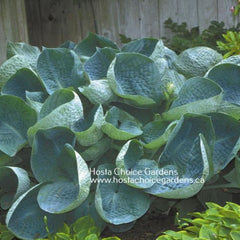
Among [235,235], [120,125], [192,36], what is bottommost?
[192,36]

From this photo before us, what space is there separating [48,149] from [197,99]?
42cm

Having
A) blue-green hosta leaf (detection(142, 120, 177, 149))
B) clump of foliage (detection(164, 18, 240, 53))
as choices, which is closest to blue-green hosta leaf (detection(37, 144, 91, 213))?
blue-green hosta leaf (detection(142, 120, 177, 149))

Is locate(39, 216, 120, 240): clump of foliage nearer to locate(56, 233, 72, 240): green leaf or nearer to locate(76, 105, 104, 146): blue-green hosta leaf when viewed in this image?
locate(56, 233, 72, 240): green leaf

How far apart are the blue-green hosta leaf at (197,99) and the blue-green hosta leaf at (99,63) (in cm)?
25

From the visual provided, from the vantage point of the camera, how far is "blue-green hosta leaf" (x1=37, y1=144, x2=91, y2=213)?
951mm

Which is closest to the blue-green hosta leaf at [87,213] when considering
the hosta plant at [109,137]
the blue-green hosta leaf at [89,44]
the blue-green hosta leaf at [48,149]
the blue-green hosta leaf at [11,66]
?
the hosta plant at [109,137]

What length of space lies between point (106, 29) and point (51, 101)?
347 cm

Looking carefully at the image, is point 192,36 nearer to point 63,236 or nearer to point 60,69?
point 60,69

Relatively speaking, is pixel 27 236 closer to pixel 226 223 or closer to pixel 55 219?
pixel 55 219

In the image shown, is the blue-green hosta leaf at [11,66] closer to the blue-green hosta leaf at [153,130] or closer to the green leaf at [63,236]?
the blue-green hosta leaf at [153,130]

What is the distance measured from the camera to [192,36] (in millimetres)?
3957

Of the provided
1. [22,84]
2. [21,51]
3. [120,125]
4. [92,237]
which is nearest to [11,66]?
[22,84]

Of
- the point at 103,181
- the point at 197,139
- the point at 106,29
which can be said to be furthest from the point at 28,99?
the point at 106,29

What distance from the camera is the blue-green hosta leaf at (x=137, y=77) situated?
1172mm
